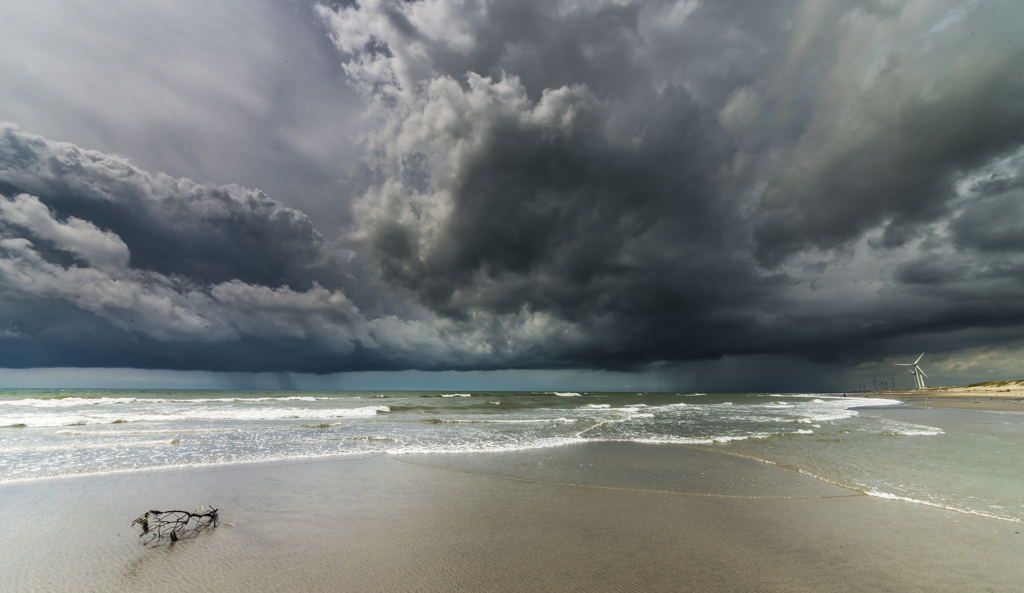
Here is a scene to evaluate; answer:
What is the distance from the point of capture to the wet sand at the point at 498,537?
4.49 meters

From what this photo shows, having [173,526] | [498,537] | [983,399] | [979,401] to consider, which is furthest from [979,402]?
[173,526]

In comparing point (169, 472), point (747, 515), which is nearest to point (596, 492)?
point (747, 515)

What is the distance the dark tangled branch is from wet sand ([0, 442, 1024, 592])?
0.73ft

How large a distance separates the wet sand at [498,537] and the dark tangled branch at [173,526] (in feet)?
0.73

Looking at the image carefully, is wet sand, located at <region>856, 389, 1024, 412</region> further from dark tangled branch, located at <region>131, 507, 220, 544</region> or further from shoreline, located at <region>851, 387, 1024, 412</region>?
dark tangled branch, located at <region>131, 507, 220, 544</region>

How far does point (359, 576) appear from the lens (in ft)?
14.9

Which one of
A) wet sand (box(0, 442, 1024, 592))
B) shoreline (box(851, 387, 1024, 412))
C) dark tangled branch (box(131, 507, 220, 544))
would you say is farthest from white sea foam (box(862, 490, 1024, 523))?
shoreline (box(851, 387, 1024, 412))

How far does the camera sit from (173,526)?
19.6 ft

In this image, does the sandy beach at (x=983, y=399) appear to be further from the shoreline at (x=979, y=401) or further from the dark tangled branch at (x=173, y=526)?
the dark tangled branch at (x=173, y=526)

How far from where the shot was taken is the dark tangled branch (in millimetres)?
5582

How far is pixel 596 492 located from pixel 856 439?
1468cm

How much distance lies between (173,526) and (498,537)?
512cm

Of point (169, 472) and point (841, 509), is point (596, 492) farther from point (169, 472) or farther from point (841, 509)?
point (169, 472)

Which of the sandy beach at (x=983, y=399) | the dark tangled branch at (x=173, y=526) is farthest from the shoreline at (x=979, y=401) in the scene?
the dark tangled branch at (x=173, y=526)
